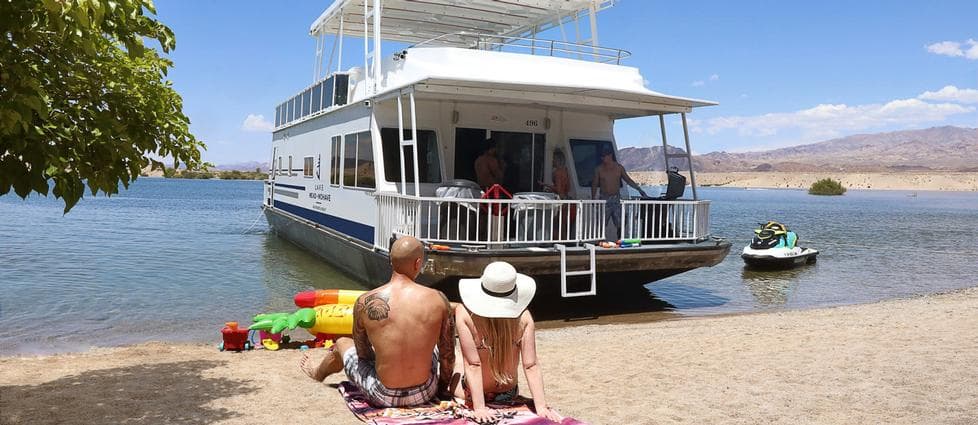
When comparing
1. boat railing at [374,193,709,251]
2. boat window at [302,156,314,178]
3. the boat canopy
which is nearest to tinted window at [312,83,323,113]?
boat window at [302,156,314,178]

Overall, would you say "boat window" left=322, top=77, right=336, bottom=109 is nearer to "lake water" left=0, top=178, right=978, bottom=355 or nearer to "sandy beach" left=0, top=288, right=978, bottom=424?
"lake water" left=0, top=178, right=978, bottom=355

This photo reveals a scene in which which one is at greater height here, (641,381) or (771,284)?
(641,381)

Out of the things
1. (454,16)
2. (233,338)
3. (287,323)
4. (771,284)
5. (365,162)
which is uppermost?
(454,16)

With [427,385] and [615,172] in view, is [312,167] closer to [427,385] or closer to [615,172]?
[615,172]

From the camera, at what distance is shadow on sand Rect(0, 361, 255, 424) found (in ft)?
18.0

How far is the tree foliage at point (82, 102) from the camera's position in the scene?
380cm

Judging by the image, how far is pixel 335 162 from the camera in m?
14.6

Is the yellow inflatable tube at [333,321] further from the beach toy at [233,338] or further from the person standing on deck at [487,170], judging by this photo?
the person standing on deck at [487,170]

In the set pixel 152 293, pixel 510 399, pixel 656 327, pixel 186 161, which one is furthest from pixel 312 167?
pixel 510 399

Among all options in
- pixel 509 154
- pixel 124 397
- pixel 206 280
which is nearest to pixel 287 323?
pixel 124 397

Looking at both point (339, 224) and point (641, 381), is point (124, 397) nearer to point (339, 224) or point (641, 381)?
point (641, 381)

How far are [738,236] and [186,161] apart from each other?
2898 centimetres

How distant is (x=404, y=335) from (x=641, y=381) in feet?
10.1

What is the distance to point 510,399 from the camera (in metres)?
4.85
